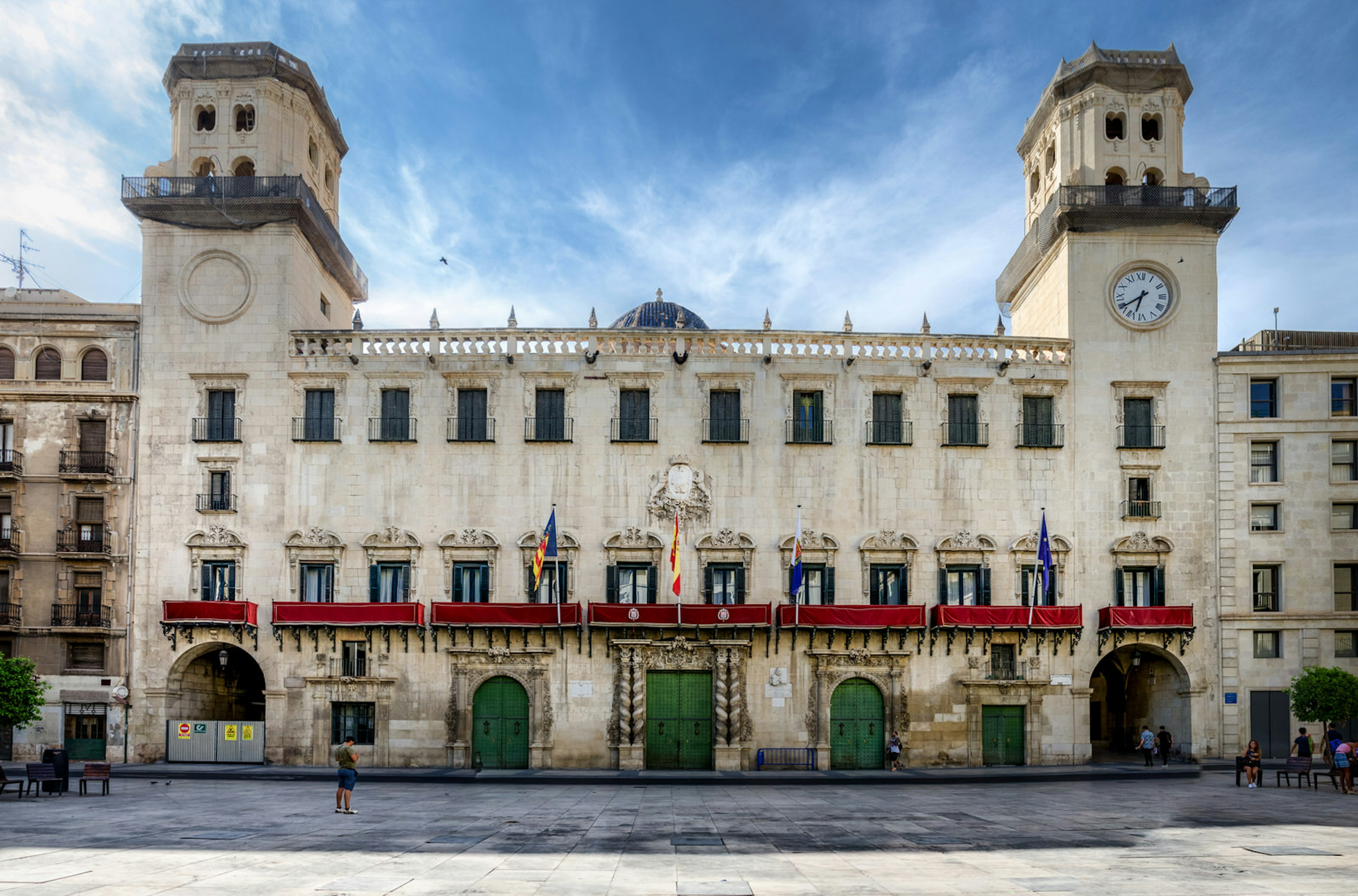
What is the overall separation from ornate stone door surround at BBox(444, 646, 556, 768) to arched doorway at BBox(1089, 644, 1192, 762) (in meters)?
21.3

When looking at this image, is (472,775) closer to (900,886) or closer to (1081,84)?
(900,886)

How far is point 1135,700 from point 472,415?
31038 millimetres

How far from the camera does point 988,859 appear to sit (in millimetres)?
20062

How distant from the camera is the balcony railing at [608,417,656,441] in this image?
1626 inches

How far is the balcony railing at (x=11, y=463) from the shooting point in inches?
1622

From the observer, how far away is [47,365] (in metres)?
42.5

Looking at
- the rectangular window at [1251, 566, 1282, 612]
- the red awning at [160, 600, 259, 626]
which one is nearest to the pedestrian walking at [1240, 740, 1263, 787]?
the rectangular window at [1251, 566, 1282, 612]

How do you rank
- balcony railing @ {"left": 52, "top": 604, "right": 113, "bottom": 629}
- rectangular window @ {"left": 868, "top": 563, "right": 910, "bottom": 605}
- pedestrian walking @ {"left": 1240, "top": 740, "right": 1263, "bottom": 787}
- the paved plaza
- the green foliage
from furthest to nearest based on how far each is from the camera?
rectangular window @ {"left": 868, "top": 563, "right": 910, "bottom": 605} → balcony railing @ {"left": 52, "top": 604, "right": 113, "bottom": 629} → the green foliage → pedestrian walking @ {"left": 1240, "top": 740, "right": 1263, "bottom": 787} → the paved plaza

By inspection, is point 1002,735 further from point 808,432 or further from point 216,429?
point 216,429

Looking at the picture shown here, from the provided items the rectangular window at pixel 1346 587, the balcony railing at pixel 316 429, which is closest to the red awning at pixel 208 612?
the balcony railing at pixel 316 429

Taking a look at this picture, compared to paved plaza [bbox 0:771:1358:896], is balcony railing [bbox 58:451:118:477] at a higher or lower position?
higher

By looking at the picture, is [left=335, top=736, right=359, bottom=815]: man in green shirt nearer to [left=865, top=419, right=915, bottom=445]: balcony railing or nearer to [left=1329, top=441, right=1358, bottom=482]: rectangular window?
[left=865, top=419, right=915, bottom=445]: balcony railing

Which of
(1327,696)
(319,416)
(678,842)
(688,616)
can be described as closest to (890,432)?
(688,616)

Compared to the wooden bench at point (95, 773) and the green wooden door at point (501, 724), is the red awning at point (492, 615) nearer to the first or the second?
the green wooden door at point (501, 724)
